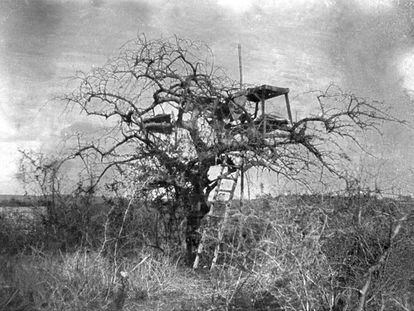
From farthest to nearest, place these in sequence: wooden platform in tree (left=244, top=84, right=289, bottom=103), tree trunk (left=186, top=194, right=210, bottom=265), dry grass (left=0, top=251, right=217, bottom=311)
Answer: wooden platform in tree (left=244, top=84, right=289, bottom=103)
tree trunk (left=186, top=194, right=210, bottom=265)
dry grass (left=0, top=251, right=217, bottom=311)

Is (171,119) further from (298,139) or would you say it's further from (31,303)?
(31,303)

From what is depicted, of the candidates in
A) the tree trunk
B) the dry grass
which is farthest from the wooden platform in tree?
the dry grass

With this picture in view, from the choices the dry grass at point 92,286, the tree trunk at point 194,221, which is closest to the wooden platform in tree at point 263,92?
the tree trunk at point 194,221

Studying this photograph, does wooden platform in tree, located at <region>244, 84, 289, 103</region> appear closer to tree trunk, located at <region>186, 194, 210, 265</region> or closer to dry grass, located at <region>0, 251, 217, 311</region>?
tree trunk, located at <region>186, 194, 210, 265</region>

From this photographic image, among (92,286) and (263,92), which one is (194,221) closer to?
(263,92)

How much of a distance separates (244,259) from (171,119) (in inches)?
156

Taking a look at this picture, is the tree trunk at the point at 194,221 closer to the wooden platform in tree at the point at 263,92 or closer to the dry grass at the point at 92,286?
the dry grass at the point at 92,286

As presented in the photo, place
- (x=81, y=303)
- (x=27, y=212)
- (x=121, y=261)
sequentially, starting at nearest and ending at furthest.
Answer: (x=81, y=303), (x=121, y=261), (x=27, y=212)

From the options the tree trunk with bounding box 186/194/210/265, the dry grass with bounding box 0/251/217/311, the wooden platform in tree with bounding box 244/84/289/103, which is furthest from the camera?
the wooden platform in tree with bounding box 244/84/289/103

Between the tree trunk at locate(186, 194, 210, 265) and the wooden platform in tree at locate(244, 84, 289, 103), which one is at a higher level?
the wooden platform in tree at locate(244, 84, 289, 103)

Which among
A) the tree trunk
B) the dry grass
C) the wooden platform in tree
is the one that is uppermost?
the wooden platform in tree

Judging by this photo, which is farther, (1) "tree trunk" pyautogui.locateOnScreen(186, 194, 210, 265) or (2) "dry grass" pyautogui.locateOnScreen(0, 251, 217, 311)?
(1) "tree trunk" pyautogui.locateOnScreen(186, 194, 210, 265)

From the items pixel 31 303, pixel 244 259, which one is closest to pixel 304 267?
pixel 244 259

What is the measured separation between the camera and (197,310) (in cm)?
674
